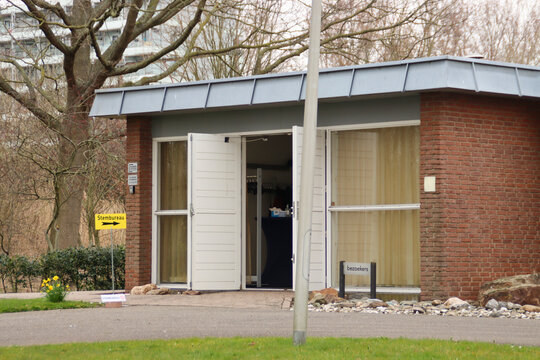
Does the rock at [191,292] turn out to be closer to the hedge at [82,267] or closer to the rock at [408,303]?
the rock at [408,303]

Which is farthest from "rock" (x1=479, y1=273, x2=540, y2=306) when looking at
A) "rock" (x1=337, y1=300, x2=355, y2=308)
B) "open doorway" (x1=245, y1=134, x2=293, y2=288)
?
"open doorway" (x1=245, y1=134, x2=293, y2=288)

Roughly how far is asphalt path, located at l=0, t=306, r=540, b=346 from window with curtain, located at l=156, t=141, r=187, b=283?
153 inches

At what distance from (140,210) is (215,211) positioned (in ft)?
5.10

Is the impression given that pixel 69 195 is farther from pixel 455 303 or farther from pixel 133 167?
pixel 455 303

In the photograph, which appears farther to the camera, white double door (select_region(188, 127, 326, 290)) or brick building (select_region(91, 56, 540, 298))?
white double door (select_region(188, 127, 326, 290))

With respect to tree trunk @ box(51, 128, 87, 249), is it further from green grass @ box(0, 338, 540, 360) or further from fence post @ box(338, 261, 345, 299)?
green grass @ box(0, 338, 540, 360)

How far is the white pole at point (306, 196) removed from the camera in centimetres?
881

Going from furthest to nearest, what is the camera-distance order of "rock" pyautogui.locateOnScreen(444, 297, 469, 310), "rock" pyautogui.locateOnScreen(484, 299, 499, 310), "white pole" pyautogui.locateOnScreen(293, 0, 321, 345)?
"rock" pyautogui.locateOnScreen(444, 297, 469, 310)
"rock" pyautogui.locateOnScreen(484, 299, 499, 310)
"white pole" pyautogui.locateOnScreen(293, 0, 321, 345)

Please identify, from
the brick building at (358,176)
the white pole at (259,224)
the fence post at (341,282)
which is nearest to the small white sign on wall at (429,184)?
the brick building at (358,176)

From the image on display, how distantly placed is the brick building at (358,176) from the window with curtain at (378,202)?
18 millimetres

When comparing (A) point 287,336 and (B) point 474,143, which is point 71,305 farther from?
(B) point 474,143

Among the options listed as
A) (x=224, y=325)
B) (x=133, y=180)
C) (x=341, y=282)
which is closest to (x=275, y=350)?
(x=224, y=325)

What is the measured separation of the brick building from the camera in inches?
561

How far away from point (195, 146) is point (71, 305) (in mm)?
3560
